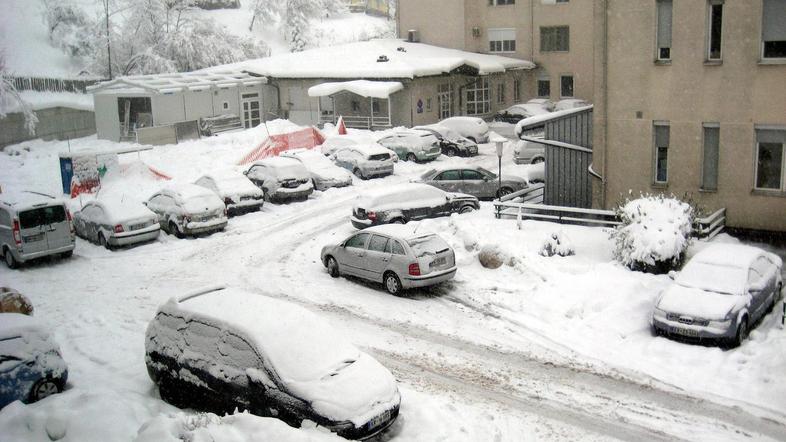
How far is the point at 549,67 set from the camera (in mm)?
50156

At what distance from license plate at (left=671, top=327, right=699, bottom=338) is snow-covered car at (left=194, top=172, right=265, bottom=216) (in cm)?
1567

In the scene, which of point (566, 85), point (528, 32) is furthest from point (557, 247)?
point (528, 32)

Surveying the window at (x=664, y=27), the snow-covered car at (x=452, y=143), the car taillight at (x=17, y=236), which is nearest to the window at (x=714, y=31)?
the window at (x=664, y=27)

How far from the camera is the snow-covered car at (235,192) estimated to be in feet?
83.8

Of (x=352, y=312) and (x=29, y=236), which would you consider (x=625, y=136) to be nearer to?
(x=352, y=312)

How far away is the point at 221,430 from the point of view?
891 cm

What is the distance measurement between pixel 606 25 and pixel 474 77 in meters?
26.6

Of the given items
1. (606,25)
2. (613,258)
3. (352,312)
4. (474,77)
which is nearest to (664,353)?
(613,258)

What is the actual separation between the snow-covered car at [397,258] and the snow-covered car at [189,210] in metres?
6.32

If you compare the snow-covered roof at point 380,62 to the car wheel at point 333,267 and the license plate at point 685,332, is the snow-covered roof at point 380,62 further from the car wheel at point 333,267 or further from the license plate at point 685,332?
the license plate at point 685,332

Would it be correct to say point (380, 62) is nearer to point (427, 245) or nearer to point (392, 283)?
point (427, 245)

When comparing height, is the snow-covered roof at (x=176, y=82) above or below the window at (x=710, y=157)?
above

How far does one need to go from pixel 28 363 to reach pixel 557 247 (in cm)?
1225

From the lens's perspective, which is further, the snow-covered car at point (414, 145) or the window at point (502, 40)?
the window at point (502, 40)
